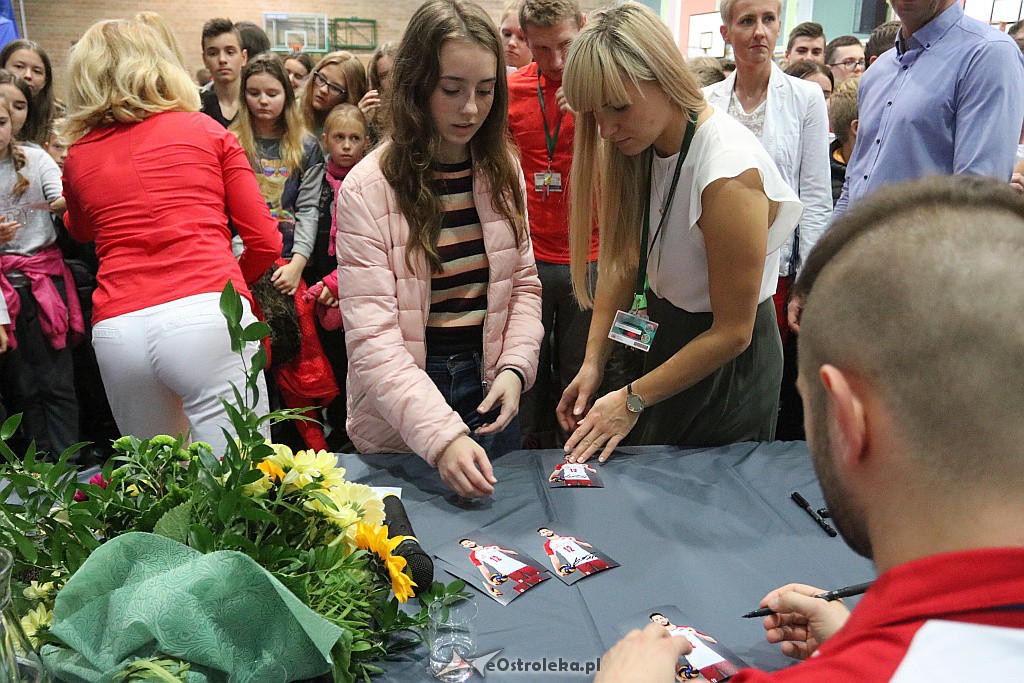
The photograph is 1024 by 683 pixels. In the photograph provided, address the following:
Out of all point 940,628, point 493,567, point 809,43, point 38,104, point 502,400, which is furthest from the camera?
point 809,43

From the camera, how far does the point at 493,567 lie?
1.24m

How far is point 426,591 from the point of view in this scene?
1.15 m

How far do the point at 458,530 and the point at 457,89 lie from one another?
3.03 feet

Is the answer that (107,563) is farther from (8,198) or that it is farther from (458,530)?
(8,198)

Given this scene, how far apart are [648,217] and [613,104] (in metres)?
0.32

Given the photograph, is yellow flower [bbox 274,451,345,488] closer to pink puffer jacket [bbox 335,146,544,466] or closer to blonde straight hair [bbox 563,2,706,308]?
pink puffer jacket [bbox 335,146,544,466]

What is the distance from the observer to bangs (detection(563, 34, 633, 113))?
1595mm

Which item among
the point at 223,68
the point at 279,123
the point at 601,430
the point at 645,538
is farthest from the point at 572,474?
the point at 223,68

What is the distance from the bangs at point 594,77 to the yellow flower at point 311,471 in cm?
96

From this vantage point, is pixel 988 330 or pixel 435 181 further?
pixel 435 181

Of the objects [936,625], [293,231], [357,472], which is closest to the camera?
[936,625]

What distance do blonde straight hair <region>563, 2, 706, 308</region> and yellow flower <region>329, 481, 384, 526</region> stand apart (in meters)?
0.98

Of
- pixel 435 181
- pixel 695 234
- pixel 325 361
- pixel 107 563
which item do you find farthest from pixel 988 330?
pixel 325 361

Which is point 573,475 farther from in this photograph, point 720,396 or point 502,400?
point 720,396
